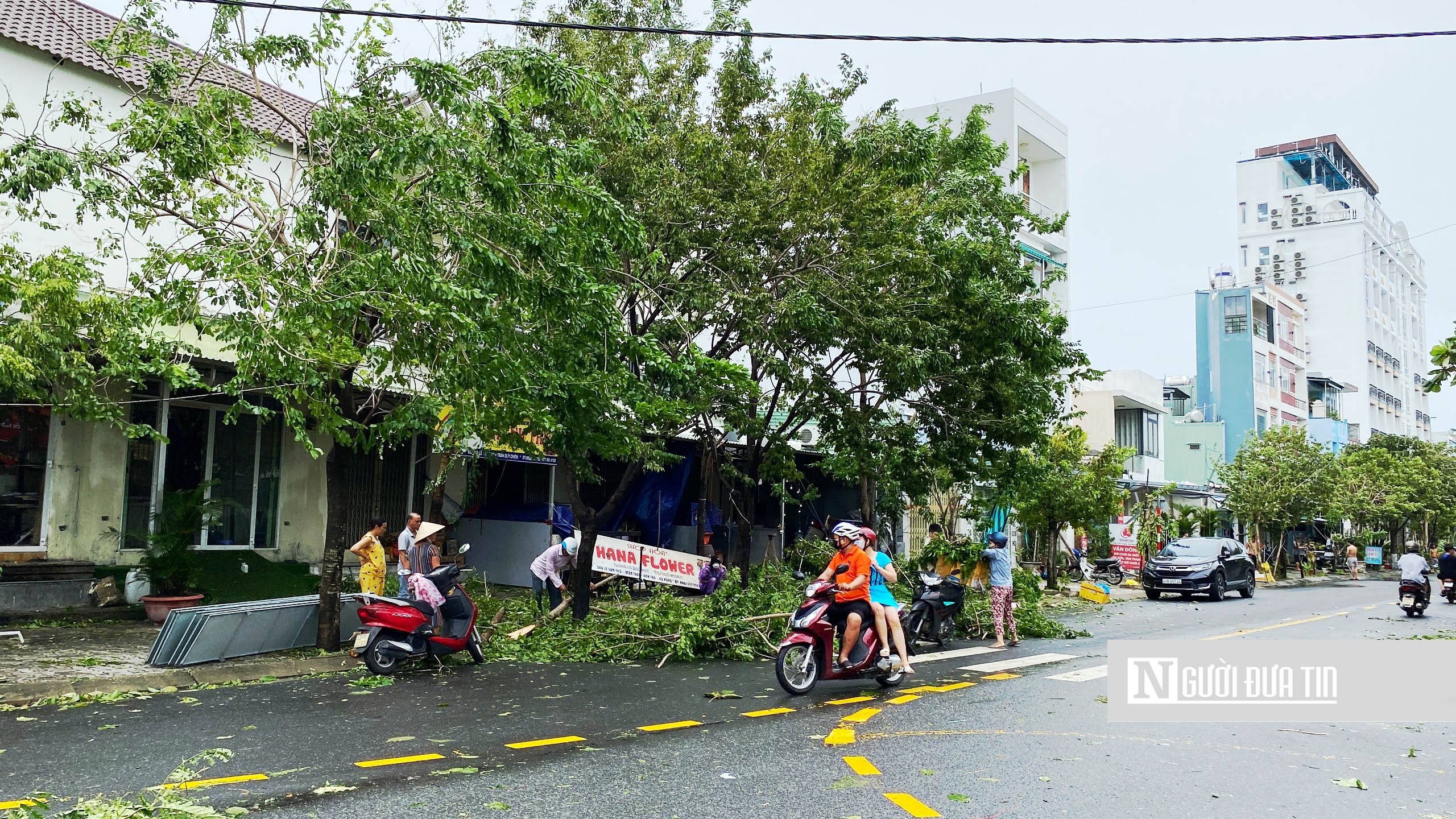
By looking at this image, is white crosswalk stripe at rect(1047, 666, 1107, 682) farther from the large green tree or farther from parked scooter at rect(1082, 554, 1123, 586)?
parked scooter at rect(1082, 554, 1123, 586)

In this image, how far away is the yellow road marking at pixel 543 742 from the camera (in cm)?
704

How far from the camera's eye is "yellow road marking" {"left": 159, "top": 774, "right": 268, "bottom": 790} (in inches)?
228

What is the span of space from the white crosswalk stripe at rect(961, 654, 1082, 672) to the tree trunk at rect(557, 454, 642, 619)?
16.9 feet

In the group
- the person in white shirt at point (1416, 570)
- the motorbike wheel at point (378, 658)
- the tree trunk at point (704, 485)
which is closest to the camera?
the motorbike wheel at point (378, 658)

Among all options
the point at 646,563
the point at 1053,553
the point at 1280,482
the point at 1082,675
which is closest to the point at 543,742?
the point at 1082,675

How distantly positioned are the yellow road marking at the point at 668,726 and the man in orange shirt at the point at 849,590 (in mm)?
2051

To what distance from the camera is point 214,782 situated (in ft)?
19.6

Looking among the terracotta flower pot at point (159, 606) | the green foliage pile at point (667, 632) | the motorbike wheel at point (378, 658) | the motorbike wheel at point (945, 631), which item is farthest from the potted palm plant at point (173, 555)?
the motorbike wheel at point (945, 631)

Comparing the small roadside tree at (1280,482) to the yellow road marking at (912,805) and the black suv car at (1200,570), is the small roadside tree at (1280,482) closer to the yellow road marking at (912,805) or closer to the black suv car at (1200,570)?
the black suv car at (1200,570)

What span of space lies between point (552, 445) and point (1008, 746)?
7.12 m

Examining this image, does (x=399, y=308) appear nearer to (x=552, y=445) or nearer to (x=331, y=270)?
(x=331, y=270)

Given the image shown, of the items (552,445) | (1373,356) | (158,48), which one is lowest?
(552,445)

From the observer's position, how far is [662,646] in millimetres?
11953

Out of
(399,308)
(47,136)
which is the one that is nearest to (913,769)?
(399,308)
